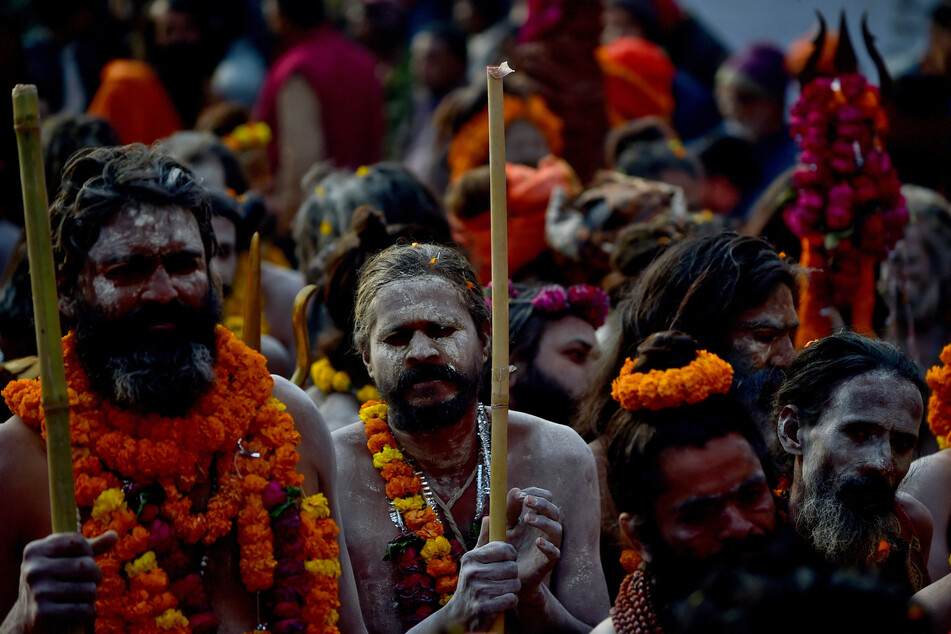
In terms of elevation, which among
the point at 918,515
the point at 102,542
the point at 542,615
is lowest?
the point at 542,615

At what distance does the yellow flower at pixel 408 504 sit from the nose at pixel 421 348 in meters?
0.45

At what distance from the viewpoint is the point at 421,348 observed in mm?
3602

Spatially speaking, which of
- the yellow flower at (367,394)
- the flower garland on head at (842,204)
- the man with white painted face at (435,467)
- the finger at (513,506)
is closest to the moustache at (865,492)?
the man with white painted face at (435,467)

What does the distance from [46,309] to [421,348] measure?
1235 mm

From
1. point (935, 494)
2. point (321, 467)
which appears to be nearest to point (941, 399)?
point (935, 494)

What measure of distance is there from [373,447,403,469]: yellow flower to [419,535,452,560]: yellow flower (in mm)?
317

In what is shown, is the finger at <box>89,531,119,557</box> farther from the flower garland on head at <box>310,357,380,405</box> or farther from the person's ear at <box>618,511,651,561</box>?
the flower garland on head at <box>310,357,380,405</box>

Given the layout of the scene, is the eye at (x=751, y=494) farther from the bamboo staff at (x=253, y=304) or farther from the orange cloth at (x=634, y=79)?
the orange cloth at (x=634, y=79)

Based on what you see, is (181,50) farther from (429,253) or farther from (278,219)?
(429,253)

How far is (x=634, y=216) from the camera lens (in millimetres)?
5918

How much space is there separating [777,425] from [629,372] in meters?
0.64

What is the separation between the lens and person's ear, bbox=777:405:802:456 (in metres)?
3.51

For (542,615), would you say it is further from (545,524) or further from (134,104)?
(134,104)

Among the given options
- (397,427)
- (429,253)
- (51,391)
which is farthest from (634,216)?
(51,391)
